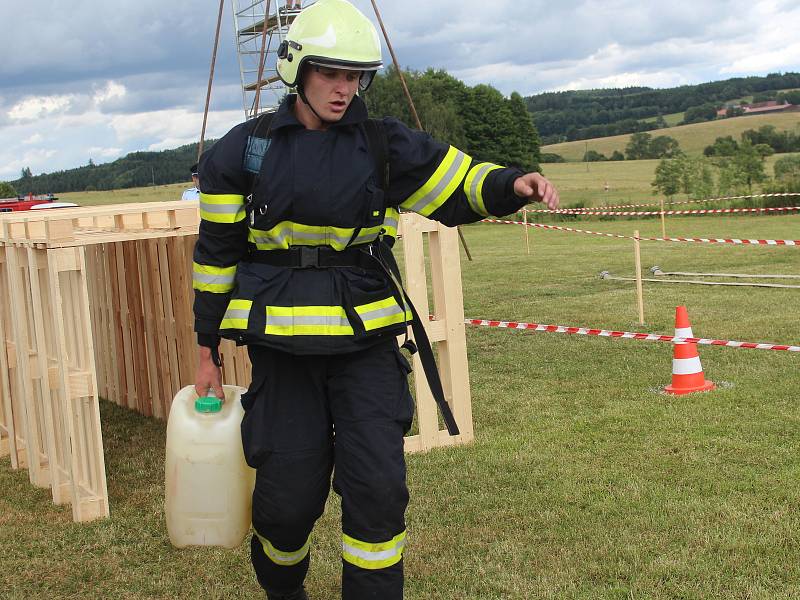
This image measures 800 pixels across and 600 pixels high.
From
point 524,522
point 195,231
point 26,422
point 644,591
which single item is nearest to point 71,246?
point 195,231

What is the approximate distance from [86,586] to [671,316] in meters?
9.54

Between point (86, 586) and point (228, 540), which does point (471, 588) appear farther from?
point (86, 586)

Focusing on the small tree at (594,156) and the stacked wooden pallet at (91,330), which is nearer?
the stacked wooden pallet at (91,330)

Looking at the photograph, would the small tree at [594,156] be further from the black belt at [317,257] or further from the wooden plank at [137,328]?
the black belt at [317,257]

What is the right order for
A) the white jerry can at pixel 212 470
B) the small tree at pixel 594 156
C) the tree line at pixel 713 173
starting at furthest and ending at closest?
the small tree at pixel 594 156, the tree line at pixel 713 173, the white jerry can at pixel 212 470

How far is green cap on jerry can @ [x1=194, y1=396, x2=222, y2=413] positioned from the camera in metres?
4.05

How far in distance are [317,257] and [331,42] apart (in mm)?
725

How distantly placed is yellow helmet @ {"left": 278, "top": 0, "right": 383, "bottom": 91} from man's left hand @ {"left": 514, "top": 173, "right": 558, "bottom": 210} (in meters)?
0.62

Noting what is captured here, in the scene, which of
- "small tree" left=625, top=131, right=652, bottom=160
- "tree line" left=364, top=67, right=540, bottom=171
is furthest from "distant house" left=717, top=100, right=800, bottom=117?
"tree line" left=364, top=67, right=540, bottom=171

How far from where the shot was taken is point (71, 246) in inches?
218

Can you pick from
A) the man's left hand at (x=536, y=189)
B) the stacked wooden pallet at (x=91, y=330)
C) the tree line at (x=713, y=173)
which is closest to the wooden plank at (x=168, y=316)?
the stacked wooden pallet at (x=91, y=330)

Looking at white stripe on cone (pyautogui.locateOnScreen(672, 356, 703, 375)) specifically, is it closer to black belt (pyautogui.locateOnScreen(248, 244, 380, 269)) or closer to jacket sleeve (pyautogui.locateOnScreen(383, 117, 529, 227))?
jacket sleeve (pyautogui.locateOnScreen(383, 117, 529, 227))

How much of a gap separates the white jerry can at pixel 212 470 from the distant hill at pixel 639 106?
89.8 m

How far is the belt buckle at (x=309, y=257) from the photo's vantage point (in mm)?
3523
